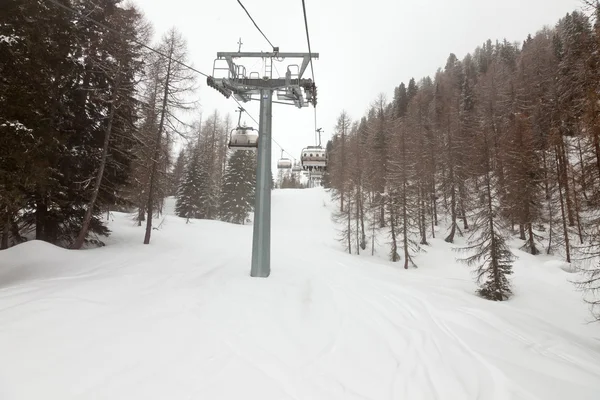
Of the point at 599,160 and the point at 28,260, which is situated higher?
the point at 599,160

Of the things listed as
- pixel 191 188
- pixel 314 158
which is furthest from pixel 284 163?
pixel 191 188

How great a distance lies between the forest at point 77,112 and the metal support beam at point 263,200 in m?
3.37

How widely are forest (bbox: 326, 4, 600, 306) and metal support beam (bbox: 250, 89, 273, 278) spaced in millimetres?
10890

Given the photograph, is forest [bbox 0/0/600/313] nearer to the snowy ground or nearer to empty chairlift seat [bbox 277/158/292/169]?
the snowy ground

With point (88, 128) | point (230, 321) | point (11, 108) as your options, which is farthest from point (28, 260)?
point (230, 321)

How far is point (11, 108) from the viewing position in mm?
6973

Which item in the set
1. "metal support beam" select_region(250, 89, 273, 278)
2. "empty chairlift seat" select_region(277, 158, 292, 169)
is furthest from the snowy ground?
"empty chairlift seat" select_region(277, 158, 292, 169)

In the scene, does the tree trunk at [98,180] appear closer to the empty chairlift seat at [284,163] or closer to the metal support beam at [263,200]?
the metal support beam at [263,200]

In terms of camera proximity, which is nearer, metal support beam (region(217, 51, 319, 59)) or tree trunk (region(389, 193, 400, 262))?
metal support beam (region(217, 51, 319, 59))

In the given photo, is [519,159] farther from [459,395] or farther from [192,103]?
[192,103]

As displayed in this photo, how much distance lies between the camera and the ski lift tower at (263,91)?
30.2 feet

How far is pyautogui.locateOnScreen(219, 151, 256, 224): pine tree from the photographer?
36000 millimetres

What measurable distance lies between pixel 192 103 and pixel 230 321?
12.9m

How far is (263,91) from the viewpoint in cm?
993
